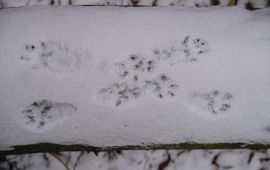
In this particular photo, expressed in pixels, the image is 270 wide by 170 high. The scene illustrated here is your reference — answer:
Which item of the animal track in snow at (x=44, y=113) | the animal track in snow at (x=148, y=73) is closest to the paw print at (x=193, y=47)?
the animal track in snow at (x=148, y=73)

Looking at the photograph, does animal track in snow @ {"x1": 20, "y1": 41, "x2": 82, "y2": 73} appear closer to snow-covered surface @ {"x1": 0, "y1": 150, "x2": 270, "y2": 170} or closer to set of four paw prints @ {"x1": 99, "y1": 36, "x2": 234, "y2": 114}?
set of four paw prints @ {"x1": 99, "y1": 36, "x2": 234, "y2": 114}

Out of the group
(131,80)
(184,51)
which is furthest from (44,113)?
(184,51)

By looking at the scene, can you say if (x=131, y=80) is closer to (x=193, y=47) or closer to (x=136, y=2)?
(x=193, y=47)

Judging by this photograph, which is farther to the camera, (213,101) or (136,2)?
(136,2)

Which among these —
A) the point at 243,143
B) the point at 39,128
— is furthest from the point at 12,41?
the point at 243,143

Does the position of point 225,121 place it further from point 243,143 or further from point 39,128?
point 39,128

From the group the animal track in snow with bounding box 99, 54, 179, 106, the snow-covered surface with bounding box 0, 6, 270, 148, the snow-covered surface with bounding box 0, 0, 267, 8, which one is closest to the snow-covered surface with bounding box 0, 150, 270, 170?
the snow-covered surface with bounding box 0, 6, 270, 148
